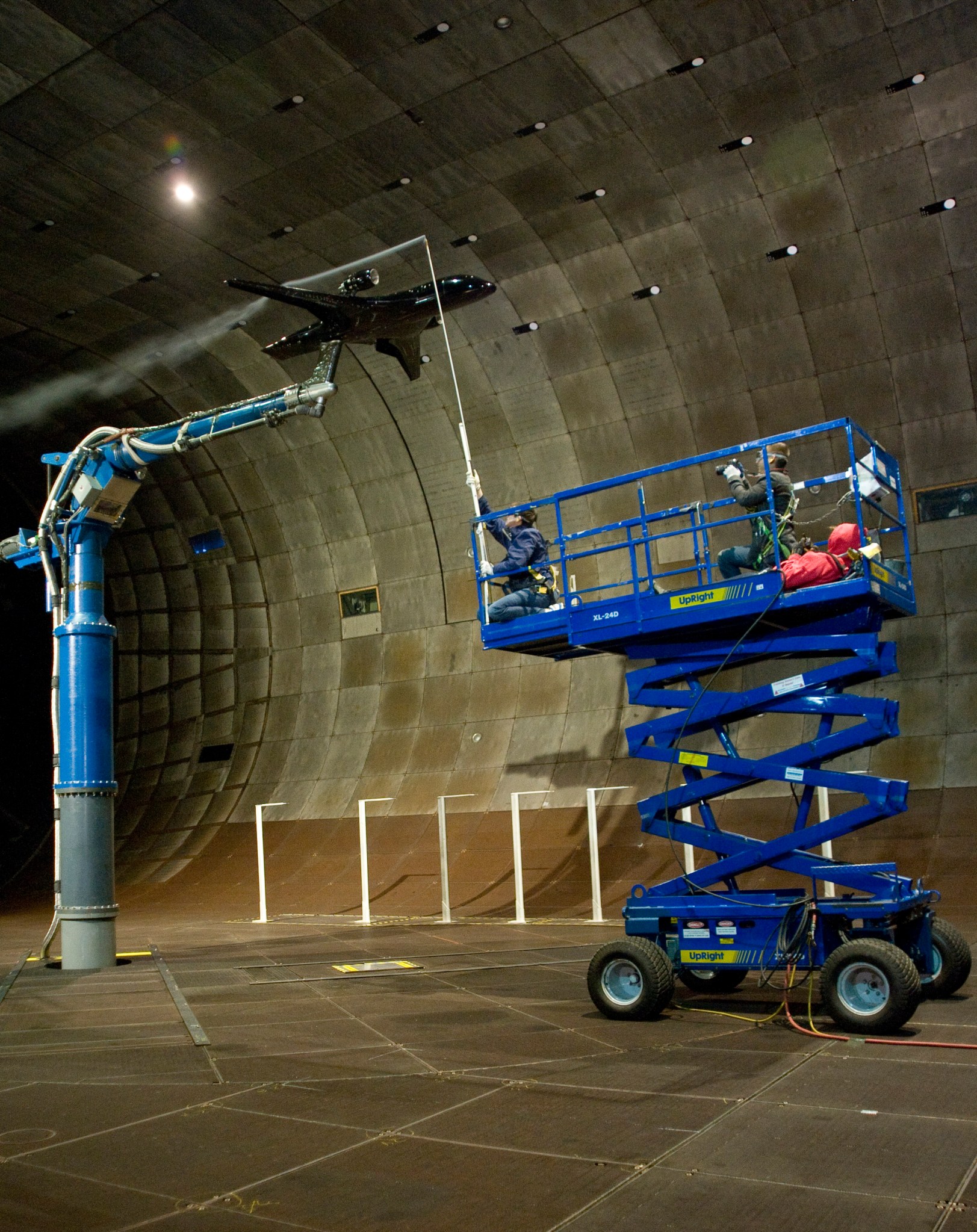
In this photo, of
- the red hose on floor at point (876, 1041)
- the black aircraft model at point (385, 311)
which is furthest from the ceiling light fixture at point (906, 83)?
the red hose on floor at point (876, 1041)

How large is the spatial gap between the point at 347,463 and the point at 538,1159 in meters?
19.4

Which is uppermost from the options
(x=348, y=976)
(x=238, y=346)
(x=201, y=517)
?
(x=238, y=346)

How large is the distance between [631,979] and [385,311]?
12.1 metres

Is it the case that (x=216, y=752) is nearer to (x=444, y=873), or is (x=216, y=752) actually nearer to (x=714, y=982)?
(x=444, y=873)

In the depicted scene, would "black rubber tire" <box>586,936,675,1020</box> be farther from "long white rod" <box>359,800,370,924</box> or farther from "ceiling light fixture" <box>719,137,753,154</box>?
"ceiling light fixture" <box>719,137,753,154</box>

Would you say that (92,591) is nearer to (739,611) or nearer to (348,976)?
(348,976)

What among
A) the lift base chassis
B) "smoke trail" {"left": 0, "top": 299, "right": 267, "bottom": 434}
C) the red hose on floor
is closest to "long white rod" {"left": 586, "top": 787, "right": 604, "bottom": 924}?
the lift base chassis

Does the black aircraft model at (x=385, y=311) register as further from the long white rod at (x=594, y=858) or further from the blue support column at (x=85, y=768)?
the long white rod at (x=594, y=858)

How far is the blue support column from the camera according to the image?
1174cm

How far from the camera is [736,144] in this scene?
53.2ft

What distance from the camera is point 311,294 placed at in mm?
15969

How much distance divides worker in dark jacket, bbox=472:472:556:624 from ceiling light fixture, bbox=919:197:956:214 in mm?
9455

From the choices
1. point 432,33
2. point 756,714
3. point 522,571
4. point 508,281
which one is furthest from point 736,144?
point 756,714

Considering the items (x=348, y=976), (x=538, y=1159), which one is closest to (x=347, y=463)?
(x=348, y=976)
